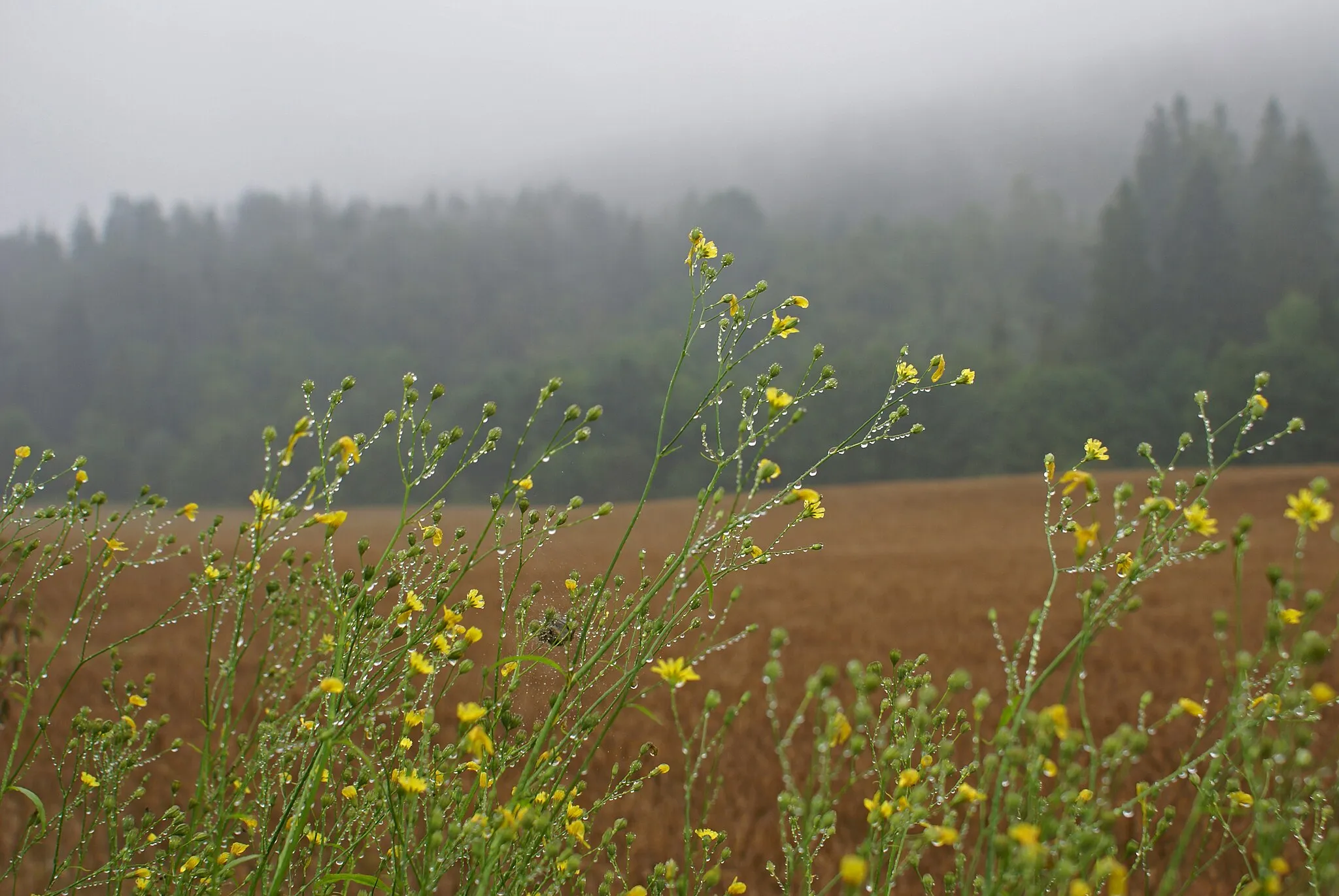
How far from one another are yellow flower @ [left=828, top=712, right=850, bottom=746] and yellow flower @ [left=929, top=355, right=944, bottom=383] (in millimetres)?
589

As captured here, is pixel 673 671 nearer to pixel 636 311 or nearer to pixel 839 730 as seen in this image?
pixel 839 730

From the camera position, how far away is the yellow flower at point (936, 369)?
1202 millimetres

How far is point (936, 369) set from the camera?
1.22 metres

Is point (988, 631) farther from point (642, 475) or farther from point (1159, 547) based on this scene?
point (642, 475)

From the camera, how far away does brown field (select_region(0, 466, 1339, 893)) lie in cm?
319

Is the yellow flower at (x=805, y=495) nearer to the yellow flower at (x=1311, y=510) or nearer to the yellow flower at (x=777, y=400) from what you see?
the yellow flower at (x=777, y=400)

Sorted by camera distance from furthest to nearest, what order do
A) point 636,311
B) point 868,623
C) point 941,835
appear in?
point 636,311
point 868,623
point 941,835

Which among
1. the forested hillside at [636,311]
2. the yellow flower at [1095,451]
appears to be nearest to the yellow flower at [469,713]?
the yellow flower at [1095,451]

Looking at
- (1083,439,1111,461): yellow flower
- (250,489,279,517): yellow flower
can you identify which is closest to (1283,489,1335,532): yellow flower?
(1083,439,1111,461): yellow flower

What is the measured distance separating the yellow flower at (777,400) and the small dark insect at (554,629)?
0.50 metres

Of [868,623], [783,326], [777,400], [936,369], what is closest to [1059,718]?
[777,400]

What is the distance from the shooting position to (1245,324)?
113ft

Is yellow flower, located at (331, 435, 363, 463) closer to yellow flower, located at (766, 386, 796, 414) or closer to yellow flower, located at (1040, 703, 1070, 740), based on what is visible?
yellow flower, located at (766, 386, 796, 414)

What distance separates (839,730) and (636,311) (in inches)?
1880
